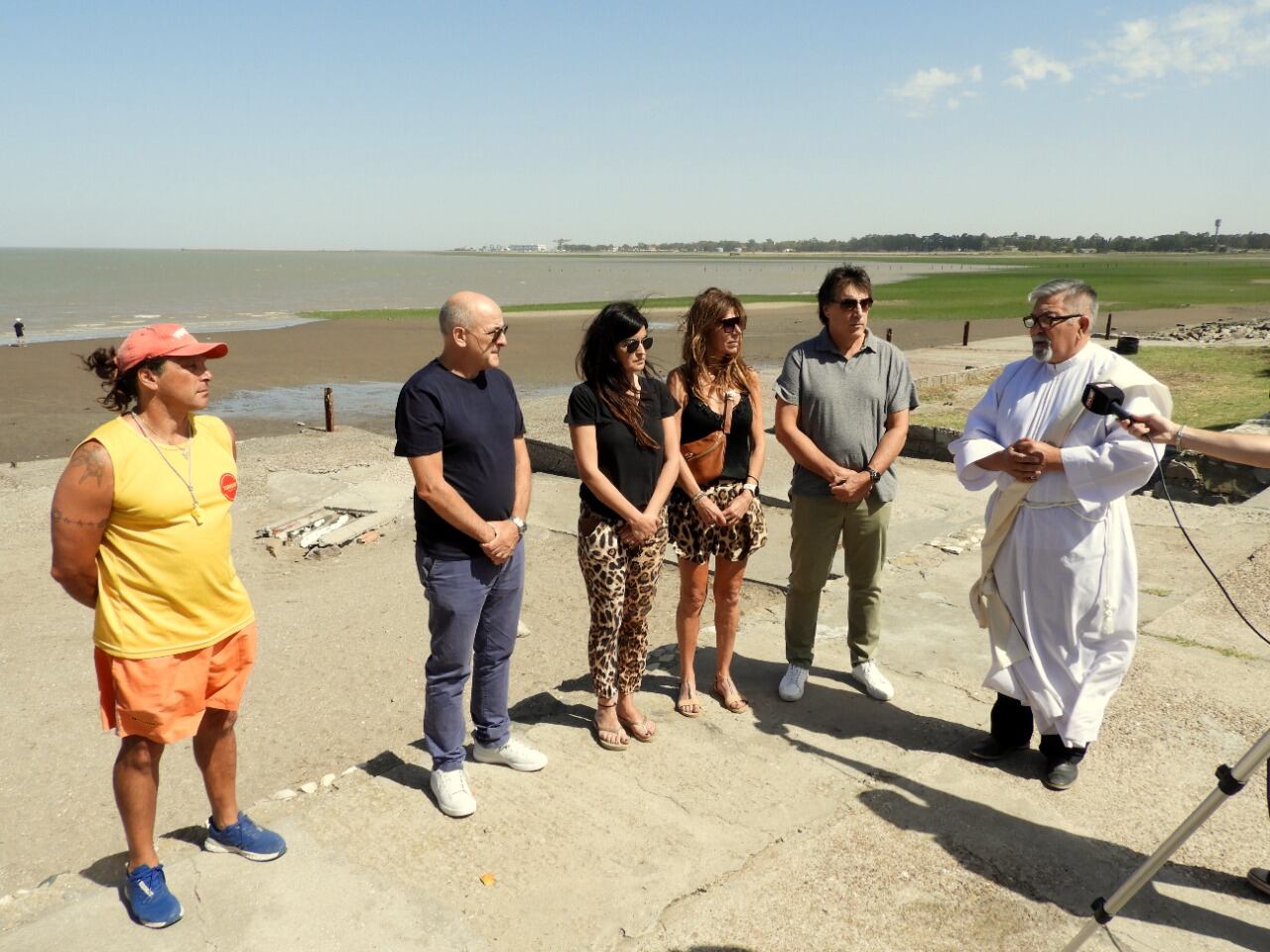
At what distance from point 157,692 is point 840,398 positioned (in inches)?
118

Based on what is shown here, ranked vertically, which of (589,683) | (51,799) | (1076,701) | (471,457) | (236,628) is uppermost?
(471,457)

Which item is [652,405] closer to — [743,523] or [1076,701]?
[743,523]

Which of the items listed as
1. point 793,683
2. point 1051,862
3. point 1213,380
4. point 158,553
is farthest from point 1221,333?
point 158,553

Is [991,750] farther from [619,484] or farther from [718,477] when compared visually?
[619,484]

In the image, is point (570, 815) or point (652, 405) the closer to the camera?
point (570, 815)

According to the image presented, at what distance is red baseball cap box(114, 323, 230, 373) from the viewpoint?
2.79 meters

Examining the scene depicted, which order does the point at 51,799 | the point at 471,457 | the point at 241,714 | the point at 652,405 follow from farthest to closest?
the point at 241,714 → the point at 51,799 → the point at 652,405 → the point at 471,457

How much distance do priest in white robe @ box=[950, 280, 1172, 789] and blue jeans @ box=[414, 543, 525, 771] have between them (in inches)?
76.3

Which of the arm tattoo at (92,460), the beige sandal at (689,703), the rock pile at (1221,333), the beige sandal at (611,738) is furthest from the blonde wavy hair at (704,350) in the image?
the rock pile at (1221,333)

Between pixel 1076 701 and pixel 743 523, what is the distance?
1.52 m

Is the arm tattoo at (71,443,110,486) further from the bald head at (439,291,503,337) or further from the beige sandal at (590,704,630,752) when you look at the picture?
the beige sandal at (590,704,630,752)

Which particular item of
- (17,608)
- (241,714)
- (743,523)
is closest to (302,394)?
(17,608)

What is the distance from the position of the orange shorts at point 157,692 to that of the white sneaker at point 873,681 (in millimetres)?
2935

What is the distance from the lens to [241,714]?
18.0ft
